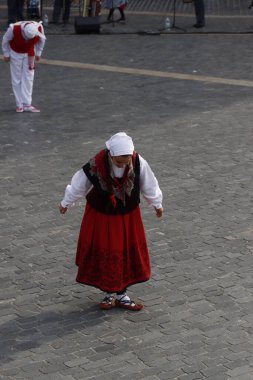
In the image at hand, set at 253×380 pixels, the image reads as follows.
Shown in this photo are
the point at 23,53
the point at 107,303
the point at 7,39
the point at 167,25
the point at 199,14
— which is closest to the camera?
the point at 107,303

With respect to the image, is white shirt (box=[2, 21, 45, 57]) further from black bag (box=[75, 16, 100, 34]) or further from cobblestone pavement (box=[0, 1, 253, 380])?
black bag (box=[75, 16, 100, 34])

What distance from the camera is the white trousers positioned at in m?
15.1

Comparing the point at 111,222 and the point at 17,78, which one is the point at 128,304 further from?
the point at 17,78

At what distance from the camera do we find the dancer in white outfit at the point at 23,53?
14.6 meters

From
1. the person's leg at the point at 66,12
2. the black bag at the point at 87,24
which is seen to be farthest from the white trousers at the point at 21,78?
the person's leg at the point at 66,12

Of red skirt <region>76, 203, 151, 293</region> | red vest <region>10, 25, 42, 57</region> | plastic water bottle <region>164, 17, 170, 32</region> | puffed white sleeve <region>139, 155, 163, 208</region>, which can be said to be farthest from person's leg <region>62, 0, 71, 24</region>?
red skirt <region>76, 203, 151, 293</region>

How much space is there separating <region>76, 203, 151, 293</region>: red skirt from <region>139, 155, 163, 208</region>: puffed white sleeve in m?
0.17

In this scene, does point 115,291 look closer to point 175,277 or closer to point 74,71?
point 175,277

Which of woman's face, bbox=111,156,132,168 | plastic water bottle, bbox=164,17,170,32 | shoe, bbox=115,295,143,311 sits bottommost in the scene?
shoe, bbox=115,295,143,311

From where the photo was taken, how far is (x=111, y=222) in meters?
7.92

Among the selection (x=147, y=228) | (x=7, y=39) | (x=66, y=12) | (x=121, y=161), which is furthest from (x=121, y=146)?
(x=66, y=12)

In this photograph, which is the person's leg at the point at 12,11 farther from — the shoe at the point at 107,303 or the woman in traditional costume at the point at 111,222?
the shoe at the point at 107,303

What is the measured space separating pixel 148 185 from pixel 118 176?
29cm

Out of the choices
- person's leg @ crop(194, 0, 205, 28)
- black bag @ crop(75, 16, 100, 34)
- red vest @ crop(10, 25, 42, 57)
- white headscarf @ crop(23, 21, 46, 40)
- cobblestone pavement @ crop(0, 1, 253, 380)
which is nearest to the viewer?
cobblestone pavement @ crop(0, 1, 253, 380)
